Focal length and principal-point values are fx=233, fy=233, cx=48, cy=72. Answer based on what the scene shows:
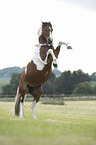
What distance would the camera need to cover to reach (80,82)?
51.5 meters

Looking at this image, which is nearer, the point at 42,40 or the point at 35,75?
the point at 35,75

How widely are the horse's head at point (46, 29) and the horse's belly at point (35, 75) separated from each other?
76 centimetres

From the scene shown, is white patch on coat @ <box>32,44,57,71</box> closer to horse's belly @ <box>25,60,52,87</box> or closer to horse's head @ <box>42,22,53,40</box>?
horse's belly @ <box>25,60,52,87</box>

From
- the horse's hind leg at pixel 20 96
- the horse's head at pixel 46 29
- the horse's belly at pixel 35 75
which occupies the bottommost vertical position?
the horse's hind leg at pixel 20 96

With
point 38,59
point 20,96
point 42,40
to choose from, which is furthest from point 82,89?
point 38,59

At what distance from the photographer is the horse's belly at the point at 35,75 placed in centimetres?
547

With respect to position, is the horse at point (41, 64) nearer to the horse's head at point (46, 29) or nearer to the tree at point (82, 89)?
the horse's head at point (46, 29)

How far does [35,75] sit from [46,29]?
3.75ft

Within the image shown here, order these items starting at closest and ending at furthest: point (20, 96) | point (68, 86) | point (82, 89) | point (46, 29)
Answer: point (46, 29) → point (20, 96) → point (82, 89) → point (68, 86)

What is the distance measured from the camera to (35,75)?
18.1 ft

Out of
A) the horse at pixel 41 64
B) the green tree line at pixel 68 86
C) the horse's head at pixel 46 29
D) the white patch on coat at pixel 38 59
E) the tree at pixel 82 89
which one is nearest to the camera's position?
the white patch on coat at pixel 38 59

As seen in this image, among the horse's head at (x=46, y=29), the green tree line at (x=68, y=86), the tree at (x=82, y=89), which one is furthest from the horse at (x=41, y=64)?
the tree at (x=82, y=89)

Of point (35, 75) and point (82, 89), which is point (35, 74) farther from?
point (82, 89)

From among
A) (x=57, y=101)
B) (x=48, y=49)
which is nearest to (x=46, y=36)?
(x=48, y=49)
